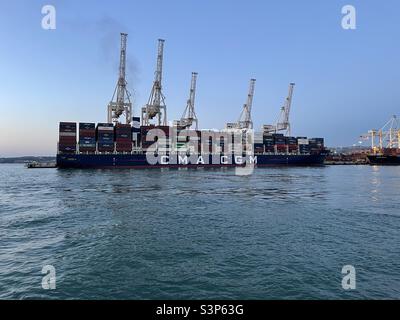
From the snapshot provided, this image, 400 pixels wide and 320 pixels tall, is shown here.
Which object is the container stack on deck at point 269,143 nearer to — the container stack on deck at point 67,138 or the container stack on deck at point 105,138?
the container stack on deck at point 105,138

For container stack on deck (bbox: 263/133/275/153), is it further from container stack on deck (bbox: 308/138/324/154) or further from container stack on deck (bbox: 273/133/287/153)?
container stack on deck (bbox: 308/138/324/154)

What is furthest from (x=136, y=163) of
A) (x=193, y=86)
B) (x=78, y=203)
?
(x=78, y=203)

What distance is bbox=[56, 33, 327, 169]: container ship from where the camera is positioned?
3233 inches

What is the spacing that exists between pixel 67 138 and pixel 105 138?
10798mm

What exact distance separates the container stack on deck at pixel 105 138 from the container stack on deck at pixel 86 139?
145cm

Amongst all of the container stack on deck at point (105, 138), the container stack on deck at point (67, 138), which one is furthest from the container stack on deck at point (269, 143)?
the container stack on deck at point (67, 138)

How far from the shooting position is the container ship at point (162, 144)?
82125mm

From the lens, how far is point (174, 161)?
89.4 m

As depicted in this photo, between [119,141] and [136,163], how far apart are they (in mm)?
8764

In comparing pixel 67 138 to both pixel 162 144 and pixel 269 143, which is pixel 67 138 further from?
pixel 269 143

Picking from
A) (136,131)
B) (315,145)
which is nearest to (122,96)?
(136,131)

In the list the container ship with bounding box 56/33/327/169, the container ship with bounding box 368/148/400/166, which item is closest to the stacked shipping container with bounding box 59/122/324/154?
the container ship with bounding box 56/33/327/169

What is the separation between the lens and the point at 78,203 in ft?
78.7

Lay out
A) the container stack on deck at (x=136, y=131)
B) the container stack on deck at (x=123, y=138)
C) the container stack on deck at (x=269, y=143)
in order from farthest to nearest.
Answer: the container stack on deck at (x=269, y=143) < the container stack on deck at (x=136, y=131) < the container stack on deck at (x=123, y=138)
